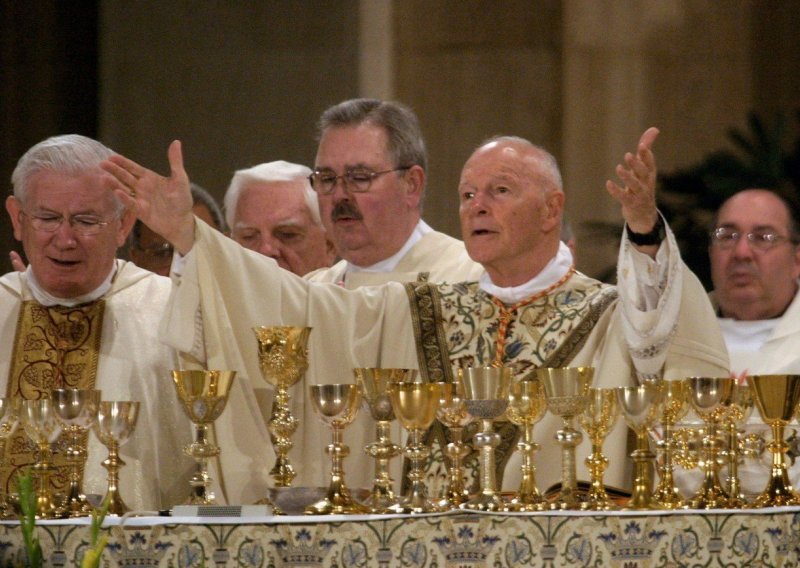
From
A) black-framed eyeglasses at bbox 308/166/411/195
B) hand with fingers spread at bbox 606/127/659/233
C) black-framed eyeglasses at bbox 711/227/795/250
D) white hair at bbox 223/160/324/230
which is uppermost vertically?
white hair at bbox 223/160/324/230

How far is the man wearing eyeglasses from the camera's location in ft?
17.5

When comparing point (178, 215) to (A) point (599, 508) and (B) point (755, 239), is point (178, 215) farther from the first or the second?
(B) point (755, 239)

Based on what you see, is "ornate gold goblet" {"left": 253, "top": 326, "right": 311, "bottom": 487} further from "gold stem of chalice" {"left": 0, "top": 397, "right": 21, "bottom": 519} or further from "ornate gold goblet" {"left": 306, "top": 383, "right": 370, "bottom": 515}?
"gold stem of chalice" {"left": 0, "top": 397, "right": 21, "bottom": 519}

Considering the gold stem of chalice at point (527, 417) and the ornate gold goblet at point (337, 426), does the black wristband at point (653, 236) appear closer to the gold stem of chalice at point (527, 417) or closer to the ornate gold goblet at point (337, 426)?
the gold stem of chalice at point (527, 417)

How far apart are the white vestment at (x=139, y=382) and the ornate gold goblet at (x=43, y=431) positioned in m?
0.91

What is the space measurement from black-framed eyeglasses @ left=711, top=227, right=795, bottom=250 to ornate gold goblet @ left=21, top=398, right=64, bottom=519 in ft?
8.51

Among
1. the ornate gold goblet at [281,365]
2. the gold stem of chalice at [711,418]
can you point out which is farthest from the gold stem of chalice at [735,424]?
the ornate gold goblet at [281,365]

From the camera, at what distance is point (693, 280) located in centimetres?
497

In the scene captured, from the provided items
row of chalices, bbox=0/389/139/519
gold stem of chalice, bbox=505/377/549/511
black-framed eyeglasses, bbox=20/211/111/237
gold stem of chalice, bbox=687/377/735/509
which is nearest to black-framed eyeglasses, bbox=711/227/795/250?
gold stem of chalice, bbox=687/377/735/509

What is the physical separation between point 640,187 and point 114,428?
1571mm

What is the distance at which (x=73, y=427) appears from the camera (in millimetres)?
4367

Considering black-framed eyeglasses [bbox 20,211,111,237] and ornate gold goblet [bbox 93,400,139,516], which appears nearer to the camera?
ornate gold goblet [bbox 93,400,139,516]

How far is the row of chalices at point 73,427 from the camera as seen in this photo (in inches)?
170

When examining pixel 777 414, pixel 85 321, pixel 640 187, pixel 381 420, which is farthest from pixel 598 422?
pixel 85 321
